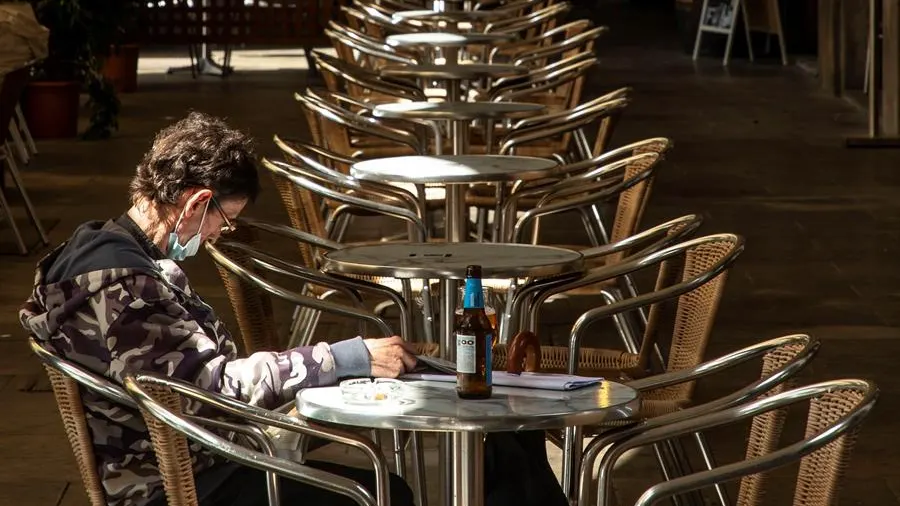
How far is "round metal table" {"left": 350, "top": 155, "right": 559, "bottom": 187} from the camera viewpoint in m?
4.62

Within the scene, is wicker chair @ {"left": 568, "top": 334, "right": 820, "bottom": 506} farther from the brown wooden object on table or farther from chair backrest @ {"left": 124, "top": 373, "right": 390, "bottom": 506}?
chair backrest @ {"left": 124, "top": 373, "right": 390, "bottom": 506}

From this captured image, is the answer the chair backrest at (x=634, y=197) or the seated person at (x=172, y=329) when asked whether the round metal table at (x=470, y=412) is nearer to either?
the seated person at (x=172, y=329)

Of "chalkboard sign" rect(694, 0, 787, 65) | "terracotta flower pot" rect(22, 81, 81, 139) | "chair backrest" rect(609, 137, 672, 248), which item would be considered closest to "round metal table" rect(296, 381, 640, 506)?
"chair backrest" rect(609, 137, 672, 248)

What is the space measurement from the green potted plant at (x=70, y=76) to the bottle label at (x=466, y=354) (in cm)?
855

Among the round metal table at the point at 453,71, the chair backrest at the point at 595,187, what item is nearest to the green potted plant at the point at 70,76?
the round metal table at the point at 453,71

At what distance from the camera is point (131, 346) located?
267 cm

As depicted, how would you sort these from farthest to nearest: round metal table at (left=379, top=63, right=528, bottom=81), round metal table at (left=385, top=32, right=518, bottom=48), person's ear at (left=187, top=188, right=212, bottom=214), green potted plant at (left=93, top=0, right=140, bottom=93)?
green potted plant at (left=93, top=0, right=140, bottom=93) < round metal table at (left=385, top=32, right=518, bottom=48) < round metal table at (left=379, top=63, right=528, bottom=81) < person's ear at (left=187, top=188, right=212, bottom=214)

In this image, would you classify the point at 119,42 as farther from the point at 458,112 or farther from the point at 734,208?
the point at 458,112

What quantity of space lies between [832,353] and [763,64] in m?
11.2

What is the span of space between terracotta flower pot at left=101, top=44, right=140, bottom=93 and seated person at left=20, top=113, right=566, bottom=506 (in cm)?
1138

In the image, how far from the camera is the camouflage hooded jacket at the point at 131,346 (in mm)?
2674

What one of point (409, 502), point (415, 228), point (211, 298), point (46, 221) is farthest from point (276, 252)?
point (409, 502)

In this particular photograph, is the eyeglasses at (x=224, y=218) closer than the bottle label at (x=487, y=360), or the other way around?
the bottle label at (x=487, y=360)

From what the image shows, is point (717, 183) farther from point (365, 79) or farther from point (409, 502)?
point (409, 502)
